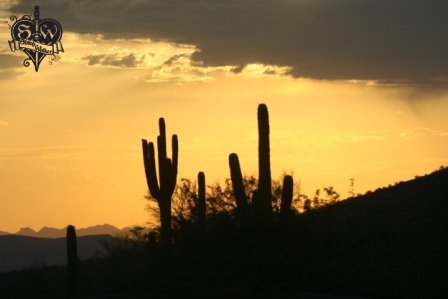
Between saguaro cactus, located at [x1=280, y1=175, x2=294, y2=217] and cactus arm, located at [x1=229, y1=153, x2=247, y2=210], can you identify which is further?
cactus arm, located at [x1=229, y1=153, x2=247, y2=210]

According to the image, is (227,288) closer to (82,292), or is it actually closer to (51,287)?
(82,292)

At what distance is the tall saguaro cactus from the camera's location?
4019 cm

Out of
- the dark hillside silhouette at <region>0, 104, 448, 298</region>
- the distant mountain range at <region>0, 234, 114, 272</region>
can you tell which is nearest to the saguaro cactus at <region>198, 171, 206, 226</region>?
the dark hillside silhouette at <region>0, 104, 448, 298</region>

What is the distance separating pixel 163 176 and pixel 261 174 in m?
7.31

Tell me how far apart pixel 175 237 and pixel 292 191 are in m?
7.27

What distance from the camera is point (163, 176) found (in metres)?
40.5

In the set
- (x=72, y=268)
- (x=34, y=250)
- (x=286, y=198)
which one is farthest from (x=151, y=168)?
(x=34, y=250)

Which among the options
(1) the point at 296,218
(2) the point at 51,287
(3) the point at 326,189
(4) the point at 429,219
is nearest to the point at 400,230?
(4) the point at 429,219

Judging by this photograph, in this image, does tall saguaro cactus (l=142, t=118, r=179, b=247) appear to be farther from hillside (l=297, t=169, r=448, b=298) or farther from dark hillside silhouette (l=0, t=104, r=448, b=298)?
hillside (l=297, t=169, r=448, b=298)

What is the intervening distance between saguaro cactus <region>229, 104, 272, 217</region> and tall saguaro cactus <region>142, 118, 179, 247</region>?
610 centimetres

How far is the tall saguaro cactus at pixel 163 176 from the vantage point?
40188 millimetres

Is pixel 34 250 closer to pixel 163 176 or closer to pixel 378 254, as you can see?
pixel 163 176

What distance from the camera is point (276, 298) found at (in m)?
32.5

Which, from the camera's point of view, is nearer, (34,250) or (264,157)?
(264,157)
